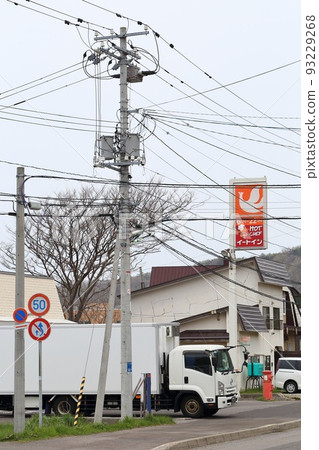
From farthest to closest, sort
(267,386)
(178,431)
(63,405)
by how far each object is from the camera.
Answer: (267,386), (63,405), (178,431)

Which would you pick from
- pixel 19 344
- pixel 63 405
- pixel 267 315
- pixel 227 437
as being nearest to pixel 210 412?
pixel 63 405

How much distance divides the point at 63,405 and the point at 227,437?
978 cm

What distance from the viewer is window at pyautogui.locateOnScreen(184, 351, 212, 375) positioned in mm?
28891

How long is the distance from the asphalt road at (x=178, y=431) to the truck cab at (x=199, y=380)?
0.48 m

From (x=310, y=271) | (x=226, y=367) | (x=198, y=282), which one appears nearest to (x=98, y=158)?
(x=226, y=367)

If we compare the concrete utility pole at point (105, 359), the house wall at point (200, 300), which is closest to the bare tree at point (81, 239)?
the house wall at point (200, 300)

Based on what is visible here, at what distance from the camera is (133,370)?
1153 inches

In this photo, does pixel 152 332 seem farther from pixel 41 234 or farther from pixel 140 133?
pixel 41 234

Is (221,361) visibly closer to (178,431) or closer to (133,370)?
(133,370)

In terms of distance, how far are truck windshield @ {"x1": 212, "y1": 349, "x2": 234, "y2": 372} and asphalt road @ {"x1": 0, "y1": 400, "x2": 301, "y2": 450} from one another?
158 centimetres

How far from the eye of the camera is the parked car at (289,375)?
44469 millimetres

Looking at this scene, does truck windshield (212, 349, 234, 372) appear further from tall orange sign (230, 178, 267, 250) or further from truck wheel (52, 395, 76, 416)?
tall orange sign (230, 178, 267, 250)

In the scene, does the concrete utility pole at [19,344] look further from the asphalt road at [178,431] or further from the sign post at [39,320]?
the asphalt road at [178,431]

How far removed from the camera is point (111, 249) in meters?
47.1
